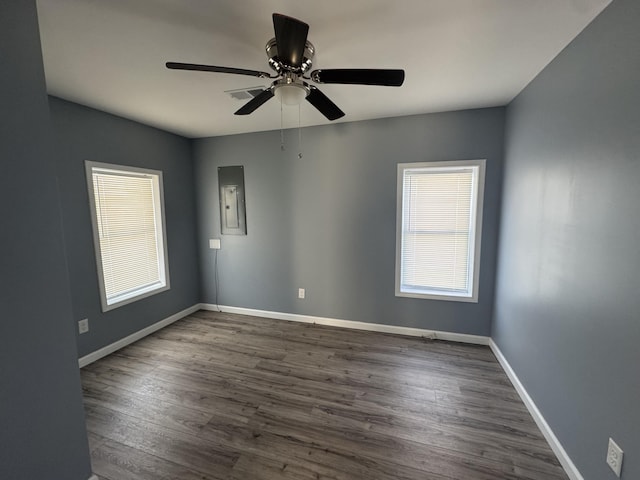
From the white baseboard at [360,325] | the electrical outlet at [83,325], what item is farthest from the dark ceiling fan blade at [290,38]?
the electrical outlet at [83,325]

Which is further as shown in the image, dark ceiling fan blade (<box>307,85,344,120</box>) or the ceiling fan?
dark ceiling fan blade (<box>307,85,344,120</box>)

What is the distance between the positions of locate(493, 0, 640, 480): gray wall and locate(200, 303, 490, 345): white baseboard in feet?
2.59

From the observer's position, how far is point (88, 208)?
262cm

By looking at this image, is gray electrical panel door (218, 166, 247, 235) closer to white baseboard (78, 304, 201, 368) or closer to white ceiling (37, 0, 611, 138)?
white ceiling (37, 0, 611, 138)

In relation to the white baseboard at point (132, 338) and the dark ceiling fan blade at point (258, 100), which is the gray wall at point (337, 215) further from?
the dark ceiling fan blade at point (258, 100)

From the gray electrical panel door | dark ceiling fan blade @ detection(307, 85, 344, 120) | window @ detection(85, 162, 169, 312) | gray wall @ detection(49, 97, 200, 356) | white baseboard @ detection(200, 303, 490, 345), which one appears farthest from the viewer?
the gray electrical panel door

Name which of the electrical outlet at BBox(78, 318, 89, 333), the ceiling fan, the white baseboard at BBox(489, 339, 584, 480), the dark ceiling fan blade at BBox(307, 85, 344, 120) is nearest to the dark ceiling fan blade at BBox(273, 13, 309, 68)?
the ceiling fan


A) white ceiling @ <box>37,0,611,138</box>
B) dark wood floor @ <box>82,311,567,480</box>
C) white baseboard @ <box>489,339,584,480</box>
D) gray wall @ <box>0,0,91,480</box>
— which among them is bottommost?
dark wood floor @ <box>82,311,567,480</box>

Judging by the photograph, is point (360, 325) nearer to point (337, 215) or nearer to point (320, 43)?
point (337, 215)

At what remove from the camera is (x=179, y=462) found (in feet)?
5.29

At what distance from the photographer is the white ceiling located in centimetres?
134

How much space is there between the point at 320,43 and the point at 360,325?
9.65ft

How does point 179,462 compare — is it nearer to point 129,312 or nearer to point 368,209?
point 129,312

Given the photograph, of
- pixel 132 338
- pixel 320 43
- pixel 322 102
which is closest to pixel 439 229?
pixel 322 102
